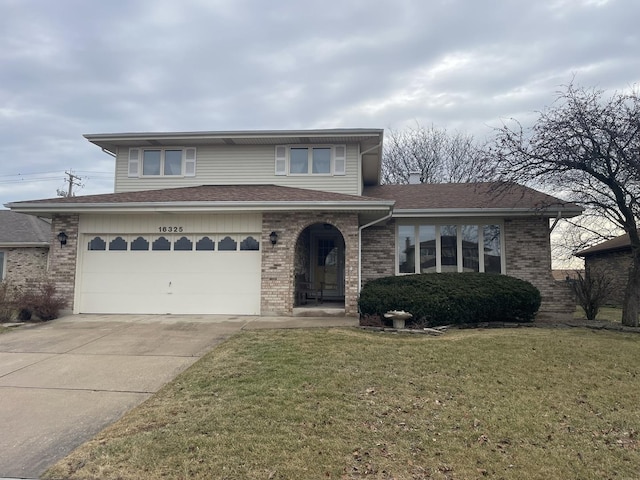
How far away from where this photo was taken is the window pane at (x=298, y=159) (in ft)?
45.3

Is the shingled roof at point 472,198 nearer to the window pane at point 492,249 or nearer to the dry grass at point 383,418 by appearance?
the window pane at point 492,249

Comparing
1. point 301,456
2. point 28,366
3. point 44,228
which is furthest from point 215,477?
point 44,228

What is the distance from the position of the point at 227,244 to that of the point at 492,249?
27.6ft

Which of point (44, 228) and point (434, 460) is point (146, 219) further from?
point (44, 228)

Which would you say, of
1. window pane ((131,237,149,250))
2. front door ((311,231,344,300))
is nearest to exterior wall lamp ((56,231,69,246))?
window pane ((131,237,149,250))

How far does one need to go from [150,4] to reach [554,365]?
35.9 ft

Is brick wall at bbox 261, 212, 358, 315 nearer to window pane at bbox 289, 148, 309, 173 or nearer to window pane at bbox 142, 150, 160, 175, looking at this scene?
window pane at bbox 289, 148, 309, 173

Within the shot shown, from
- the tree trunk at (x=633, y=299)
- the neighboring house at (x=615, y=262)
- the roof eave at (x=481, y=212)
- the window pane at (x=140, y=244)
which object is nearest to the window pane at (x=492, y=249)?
the roof eave at (x=481, y=212)

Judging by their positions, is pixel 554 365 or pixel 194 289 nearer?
pixel 554 365

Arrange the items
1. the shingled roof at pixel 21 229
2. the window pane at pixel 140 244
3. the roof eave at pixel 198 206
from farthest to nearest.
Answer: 1. the shingled roof at pixel 21 229
2. the window pane at pixel 140 244
3. the roof eave at pixel 198 206

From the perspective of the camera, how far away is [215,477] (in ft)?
10.3

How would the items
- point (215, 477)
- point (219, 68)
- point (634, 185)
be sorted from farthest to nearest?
point (219, 68) < point (634, 185) < point (215, 477)

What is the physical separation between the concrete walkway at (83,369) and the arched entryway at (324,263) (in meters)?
3.97

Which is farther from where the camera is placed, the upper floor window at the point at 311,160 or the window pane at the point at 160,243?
the upper floor window at the point at 311,160
